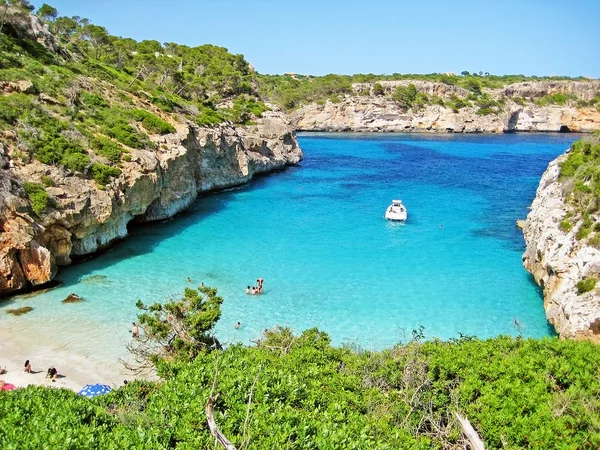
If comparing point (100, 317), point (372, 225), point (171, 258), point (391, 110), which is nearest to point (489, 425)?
point (100, 317)

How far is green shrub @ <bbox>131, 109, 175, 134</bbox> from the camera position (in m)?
35.2

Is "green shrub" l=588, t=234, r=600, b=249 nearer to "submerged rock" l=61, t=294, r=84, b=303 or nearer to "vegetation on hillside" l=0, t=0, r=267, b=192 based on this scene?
"submerged rock" l=61, t=294, r=84, b=303

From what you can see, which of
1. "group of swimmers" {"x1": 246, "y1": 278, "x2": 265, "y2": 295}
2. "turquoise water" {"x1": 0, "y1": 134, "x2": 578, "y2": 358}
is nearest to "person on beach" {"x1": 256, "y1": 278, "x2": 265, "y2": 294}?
"group of swimmers" {"x1": 246, "y1": 278, "x2": 265, "y2": 295}

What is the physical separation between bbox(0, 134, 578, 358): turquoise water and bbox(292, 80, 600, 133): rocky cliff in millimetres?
67519

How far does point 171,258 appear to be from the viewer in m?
27.5

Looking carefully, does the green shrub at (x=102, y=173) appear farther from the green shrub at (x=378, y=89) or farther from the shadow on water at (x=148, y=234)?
the green shrub at (x=378, y=89)

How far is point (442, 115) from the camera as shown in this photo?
382ft

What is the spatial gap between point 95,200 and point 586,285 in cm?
2450

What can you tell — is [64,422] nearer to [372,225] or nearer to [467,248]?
[467,248]

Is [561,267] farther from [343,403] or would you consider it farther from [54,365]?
[54,365]

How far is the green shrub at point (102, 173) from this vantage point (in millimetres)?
26781

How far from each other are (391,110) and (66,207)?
10274 centimetres

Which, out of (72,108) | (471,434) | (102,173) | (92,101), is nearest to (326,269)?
(102,173)

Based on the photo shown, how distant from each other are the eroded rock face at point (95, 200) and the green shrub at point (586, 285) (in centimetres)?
2388
